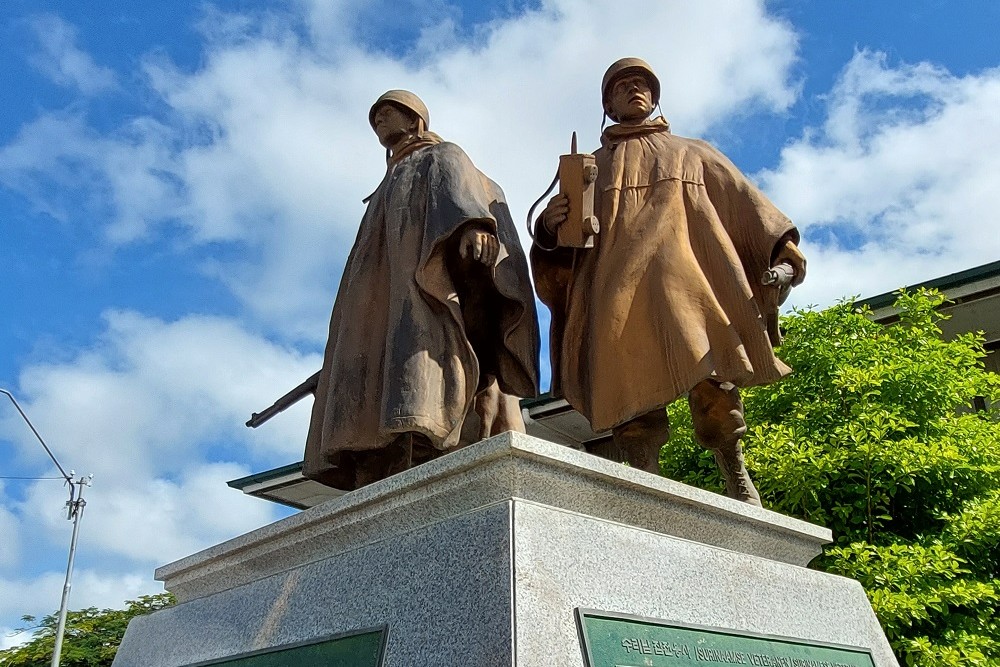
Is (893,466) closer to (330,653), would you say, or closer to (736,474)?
(736,474)

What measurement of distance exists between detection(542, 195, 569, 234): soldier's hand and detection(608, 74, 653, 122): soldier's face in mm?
735

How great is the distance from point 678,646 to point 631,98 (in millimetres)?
2612

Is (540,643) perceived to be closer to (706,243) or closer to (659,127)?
(706,243)

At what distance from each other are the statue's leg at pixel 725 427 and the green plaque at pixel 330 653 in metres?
1.79

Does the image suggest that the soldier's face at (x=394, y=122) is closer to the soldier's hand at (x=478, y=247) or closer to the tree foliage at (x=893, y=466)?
the soldier's hand at (x=478, y=247)

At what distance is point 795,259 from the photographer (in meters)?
3.90

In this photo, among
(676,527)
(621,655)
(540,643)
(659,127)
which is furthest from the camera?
(659,127)

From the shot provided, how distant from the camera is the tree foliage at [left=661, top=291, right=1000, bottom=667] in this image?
6266 mm

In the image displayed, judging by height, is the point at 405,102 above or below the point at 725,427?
above

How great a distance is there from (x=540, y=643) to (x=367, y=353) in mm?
1883

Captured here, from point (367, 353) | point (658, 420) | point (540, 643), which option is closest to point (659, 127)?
point (658, 420)

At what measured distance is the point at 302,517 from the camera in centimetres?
309

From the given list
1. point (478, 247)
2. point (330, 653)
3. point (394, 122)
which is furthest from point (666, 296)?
point (330, 653)

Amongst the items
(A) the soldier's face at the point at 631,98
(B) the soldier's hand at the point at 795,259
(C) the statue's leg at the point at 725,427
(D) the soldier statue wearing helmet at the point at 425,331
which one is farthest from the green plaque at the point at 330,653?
(A) the soldier's face at the point at 631,98
